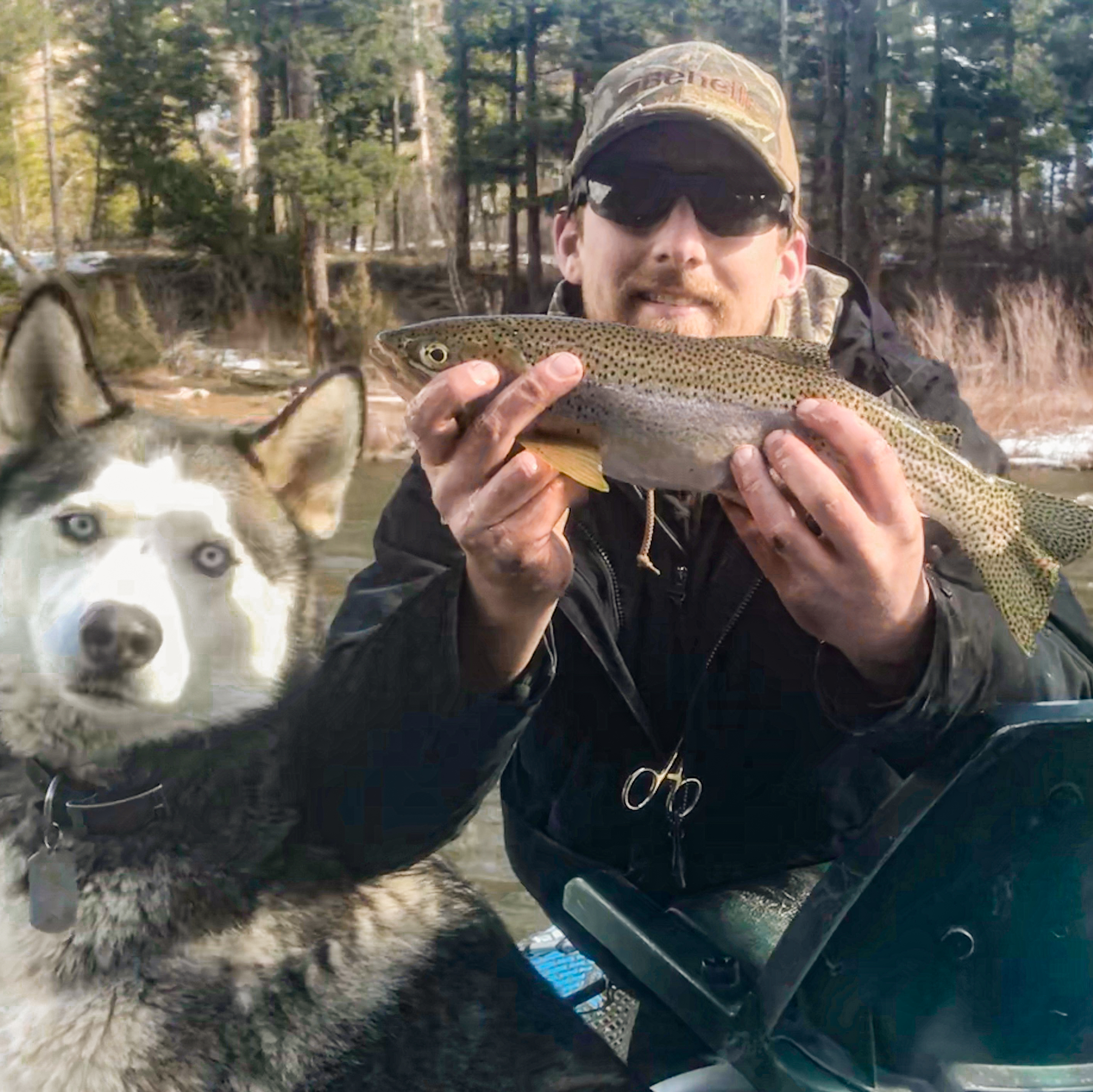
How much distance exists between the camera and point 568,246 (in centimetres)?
210

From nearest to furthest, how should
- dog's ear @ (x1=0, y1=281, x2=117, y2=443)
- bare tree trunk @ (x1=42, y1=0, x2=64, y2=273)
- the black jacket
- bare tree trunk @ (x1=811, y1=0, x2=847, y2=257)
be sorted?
dog's ear @ (x1=0, y1=281, x2=117, y2=443), bare tree trunk @ (x1=42, y1=0, x2=64, y2=273), the black jacket, bare tree trunk @ (x1=811, y1=0, x2=847, y2=257)

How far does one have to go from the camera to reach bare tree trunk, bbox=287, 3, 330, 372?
5.89 ft

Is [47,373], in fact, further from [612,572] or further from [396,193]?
[612,572]

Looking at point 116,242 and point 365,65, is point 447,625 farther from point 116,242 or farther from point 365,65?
point 365,65

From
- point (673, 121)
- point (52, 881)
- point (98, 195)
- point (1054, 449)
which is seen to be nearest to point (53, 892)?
point (52, 881)

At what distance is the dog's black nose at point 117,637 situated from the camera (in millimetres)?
1448

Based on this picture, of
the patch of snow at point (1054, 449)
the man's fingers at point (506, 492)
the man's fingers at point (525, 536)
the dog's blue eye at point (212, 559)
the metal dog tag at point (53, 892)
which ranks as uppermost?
the man's fingers at point (506, 492)

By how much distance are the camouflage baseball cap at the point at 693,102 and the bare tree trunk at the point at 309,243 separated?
472mm

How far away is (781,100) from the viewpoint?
2057 mm

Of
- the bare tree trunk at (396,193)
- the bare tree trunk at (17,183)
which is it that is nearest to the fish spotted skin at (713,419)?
the bare tree trunk at (396,193)

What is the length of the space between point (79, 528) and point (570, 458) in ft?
2.23

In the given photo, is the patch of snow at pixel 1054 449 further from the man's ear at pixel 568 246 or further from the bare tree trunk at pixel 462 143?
the bare tree trunk at pixel 462 143

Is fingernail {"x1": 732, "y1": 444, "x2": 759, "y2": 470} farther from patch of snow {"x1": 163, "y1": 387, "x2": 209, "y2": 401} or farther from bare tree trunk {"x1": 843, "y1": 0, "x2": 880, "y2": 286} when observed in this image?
bare tree trunk {"x1": 843, "y1": 0, "x2": 880, "y2": 286}

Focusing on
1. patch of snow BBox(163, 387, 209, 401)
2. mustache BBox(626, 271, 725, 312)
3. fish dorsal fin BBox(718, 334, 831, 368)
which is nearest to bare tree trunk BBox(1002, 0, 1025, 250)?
mustache BBox(626, 271, 725, 312)
